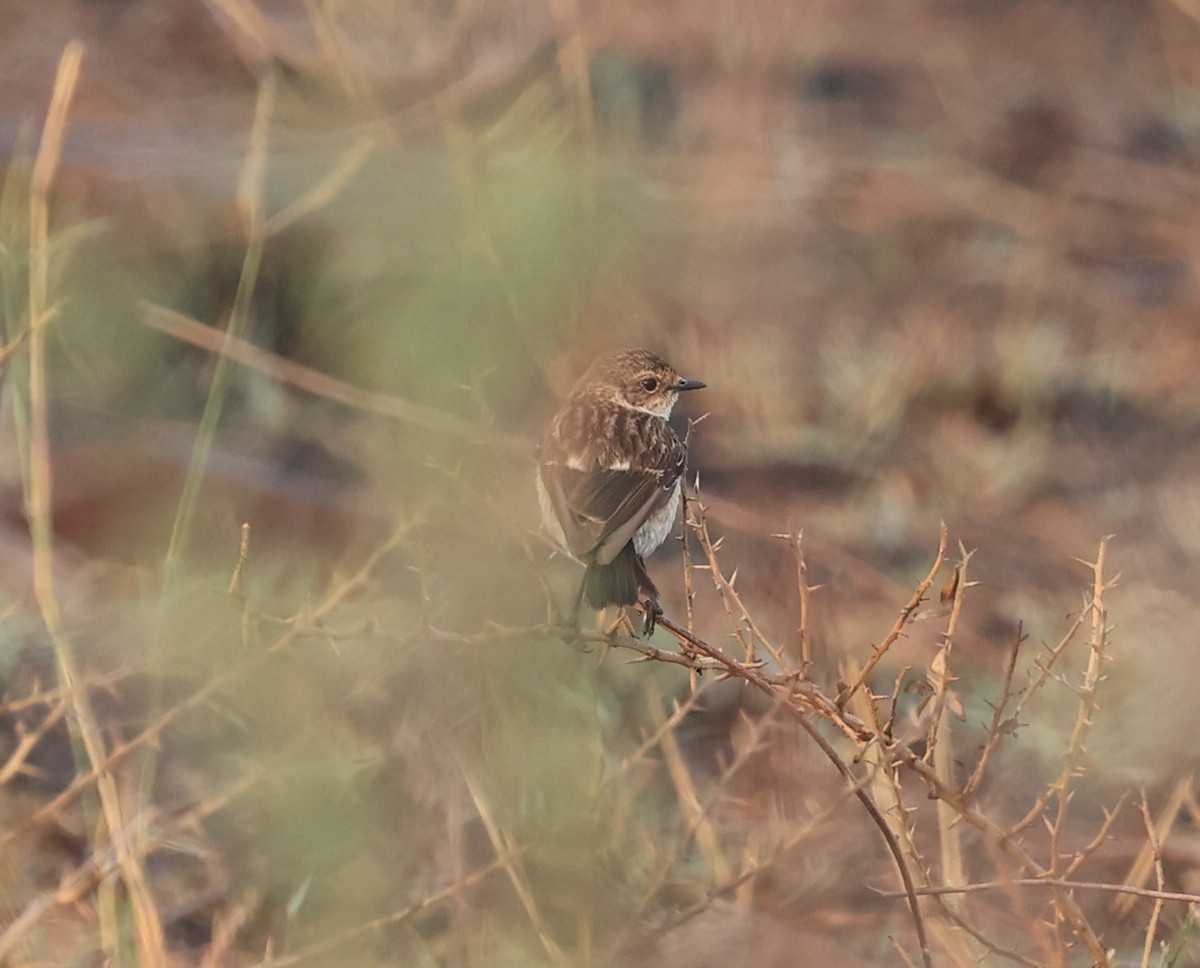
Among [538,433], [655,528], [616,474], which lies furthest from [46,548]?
[655,528]

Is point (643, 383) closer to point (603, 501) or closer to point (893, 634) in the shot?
point (603, 501)

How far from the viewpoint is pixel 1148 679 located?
5.12 metres

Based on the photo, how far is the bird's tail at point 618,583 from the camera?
3.24m

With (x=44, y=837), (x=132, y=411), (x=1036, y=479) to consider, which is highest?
(x=132, y=411)

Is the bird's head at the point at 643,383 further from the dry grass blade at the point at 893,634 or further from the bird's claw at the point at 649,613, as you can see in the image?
the dry grass blade at the point at 893,634

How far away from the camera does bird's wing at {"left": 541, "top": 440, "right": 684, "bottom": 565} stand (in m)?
3.40

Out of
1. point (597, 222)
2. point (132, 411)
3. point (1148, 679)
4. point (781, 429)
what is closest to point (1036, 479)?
point (781, 429)

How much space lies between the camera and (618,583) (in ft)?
10.9

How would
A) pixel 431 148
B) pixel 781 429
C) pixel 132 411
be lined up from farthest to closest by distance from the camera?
pixel 781 429 < pixel 132 411 < pixel 431 148

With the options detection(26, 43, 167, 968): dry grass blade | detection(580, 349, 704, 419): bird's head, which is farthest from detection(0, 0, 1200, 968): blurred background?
detection(580, 349, 704, 419): bird's head

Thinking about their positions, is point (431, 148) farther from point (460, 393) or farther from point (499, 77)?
point (499, 77)

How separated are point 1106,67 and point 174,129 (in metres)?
5.85

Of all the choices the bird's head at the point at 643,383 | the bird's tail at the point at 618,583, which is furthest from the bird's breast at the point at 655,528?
the bird's head at the point at 643,383

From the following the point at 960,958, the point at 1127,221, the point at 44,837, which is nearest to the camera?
the point at 960,958
